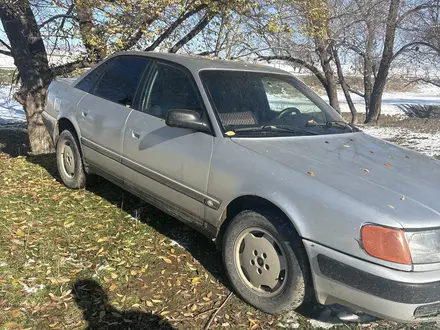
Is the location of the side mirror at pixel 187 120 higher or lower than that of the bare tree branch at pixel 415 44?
lower

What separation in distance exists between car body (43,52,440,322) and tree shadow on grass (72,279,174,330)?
787 millimetres

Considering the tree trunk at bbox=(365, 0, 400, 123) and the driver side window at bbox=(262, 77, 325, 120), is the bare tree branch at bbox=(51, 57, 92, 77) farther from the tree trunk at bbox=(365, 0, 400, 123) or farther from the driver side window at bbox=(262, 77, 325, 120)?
the tree trunk at bbox=(365, 0, 400, 123)

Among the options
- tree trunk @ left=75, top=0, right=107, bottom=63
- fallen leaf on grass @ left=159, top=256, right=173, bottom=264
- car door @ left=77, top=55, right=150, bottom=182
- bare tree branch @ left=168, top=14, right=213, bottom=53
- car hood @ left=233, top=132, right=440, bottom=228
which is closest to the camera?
car hood @ left=233, top=132, right=440, bottom=228

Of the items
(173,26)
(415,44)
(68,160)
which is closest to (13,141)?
(173,26)

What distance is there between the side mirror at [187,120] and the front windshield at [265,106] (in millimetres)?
158

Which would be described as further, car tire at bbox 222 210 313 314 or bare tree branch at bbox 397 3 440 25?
bare tree branch at bbox 397 3 440 25

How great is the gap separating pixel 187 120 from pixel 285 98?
5.11ft

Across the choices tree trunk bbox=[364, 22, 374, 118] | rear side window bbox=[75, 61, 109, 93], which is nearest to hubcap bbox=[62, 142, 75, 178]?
rear side window bbox=[75, 61, 109, 93]

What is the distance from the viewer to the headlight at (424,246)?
2439 mm

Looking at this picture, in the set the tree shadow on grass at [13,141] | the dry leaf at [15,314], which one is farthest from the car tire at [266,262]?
the tree shadow on grass at [13,141]

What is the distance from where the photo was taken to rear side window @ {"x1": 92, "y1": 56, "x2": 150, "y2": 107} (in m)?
4.42

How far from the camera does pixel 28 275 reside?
3.45 metres

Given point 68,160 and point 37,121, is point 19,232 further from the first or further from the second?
point 37,121

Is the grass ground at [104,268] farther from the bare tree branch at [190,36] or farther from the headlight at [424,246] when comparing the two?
the bare tree branch at [190,36]
